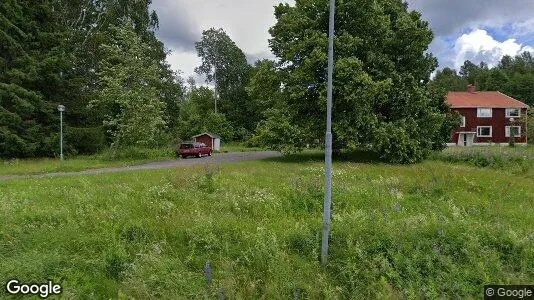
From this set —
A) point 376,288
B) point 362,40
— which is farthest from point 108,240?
point 362,40

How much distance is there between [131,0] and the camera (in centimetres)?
3438

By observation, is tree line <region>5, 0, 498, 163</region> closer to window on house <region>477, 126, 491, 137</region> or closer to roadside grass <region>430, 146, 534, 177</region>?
roadside grass <region>430, 146, 534, 177</region>

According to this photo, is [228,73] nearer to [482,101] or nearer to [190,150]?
[190,150]

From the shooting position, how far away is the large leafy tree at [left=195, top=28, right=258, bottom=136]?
199 feet

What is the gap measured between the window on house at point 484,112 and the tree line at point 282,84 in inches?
912

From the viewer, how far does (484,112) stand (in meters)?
51.7

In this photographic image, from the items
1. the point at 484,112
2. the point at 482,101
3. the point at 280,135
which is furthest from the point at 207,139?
the point at 482,101

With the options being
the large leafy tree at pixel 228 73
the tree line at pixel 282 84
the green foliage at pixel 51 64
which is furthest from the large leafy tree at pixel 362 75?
the large leafy tree at pixel 228 73

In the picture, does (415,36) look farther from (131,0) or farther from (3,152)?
(3,152)

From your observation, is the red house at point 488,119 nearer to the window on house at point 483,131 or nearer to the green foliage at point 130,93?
the window on house at point 483,131

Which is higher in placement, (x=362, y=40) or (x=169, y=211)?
(x=362, y=40)

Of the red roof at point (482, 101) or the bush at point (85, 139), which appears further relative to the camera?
the red roof at point (482, 101)

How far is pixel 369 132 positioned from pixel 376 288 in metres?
18.9

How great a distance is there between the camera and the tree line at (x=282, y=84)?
23.5 metres
